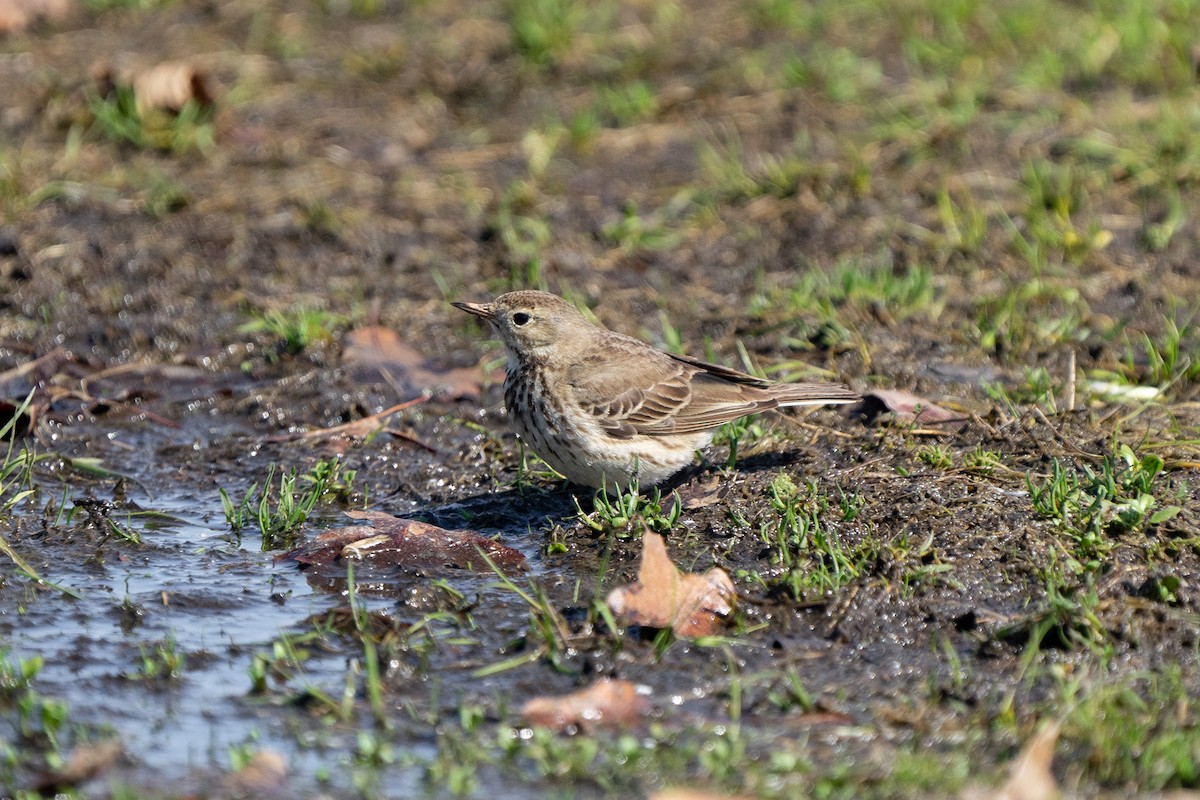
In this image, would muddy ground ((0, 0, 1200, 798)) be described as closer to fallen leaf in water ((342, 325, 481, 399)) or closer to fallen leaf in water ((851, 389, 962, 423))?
fallen leaf in water ((342, 325, 481, 399))

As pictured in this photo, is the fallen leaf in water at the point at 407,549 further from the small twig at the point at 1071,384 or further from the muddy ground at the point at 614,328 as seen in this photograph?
the small twig at the point at 1071,384

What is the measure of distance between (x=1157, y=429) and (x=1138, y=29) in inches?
216

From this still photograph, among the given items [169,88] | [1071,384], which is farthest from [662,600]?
[169,88]

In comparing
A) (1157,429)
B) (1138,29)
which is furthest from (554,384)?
(1138,29)

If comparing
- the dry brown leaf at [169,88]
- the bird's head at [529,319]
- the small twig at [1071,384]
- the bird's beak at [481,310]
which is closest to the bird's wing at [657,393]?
the bird's head at [529,319]

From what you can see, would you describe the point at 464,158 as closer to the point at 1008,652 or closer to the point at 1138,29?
the point at 1138,29

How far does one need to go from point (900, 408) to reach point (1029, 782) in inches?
130

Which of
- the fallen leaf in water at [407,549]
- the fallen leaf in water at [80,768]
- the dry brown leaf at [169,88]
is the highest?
the dry brown leaf at [169,88]

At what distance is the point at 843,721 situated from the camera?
16.8 ft

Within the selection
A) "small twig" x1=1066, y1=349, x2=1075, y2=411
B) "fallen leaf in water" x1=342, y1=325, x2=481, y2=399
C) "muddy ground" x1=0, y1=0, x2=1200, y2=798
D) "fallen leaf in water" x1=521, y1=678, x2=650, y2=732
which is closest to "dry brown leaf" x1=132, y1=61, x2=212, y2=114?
"muddy ground" x1=0, y1=0, x2=1200, y2=798

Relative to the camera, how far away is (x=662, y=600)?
5664 mm

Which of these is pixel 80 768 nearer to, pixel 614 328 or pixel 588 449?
pixel 588 449

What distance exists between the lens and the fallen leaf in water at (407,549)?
6.44 meters

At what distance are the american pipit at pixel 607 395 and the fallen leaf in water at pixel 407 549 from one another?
0.65 m
